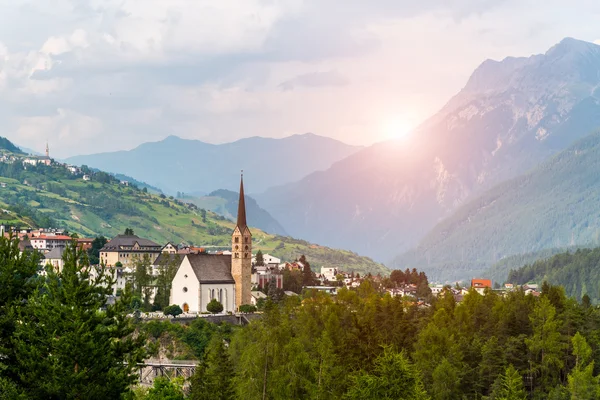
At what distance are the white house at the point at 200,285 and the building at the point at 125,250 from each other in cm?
4511

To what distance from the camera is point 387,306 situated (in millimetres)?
97688

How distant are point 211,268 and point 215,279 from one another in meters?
2.01

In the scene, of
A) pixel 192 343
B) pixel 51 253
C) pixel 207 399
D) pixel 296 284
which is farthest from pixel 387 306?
pixel 51 253

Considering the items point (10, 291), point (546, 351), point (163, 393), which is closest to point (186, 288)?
point (546, 351)

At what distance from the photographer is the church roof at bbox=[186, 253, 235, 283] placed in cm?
13538

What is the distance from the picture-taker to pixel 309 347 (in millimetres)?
83750

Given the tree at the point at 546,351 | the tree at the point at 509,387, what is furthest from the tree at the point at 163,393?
the tree at the point at 546,351

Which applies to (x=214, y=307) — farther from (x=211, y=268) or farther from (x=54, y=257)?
(x=54, y=257)

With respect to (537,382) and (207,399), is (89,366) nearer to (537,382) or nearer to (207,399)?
(207,399)

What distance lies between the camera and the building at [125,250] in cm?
18475

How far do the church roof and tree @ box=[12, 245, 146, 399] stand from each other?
86.6 metres

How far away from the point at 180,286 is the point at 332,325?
53.1 metres

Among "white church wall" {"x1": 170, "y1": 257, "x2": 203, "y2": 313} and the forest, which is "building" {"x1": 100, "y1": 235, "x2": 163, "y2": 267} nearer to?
"white church wall" {"x1": 170, "y1": 257, "x2": 203, "y2": 313}

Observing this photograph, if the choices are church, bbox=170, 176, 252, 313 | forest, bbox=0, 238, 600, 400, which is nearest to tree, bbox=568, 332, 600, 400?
forest, bbox=0, 238, 600, 400
